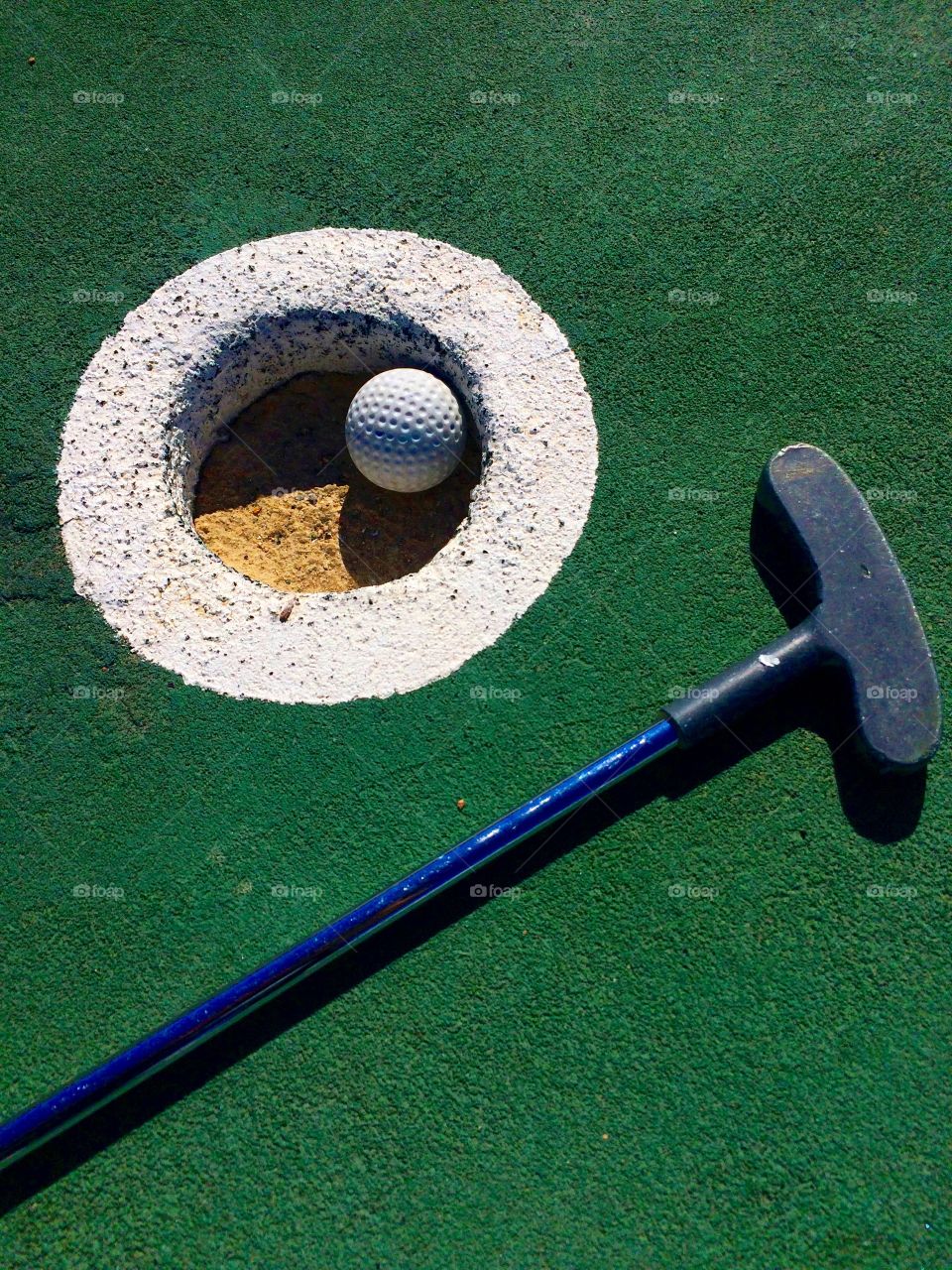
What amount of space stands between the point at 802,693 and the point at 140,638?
407 centimetres

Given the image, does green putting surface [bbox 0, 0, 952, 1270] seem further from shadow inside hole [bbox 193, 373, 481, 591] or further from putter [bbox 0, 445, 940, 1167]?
shadow inside hole [bbox 193, 373, 481, 591]

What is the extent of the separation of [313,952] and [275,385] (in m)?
4.05

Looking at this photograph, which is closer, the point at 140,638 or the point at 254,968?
the point at 254,968

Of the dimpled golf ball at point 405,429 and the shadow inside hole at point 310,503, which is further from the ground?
the dimpled golf ball at point 405,429

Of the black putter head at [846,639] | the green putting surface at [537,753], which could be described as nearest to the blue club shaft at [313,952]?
the green putting surface at [537,753]

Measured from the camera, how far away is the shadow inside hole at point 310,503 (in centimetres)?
645

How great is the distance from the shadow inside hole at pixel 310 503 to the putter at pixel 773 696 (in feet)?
6.73

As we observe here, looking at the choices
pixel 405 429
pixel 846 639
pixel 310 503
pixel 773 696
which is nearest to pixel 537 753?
pixel 773 696

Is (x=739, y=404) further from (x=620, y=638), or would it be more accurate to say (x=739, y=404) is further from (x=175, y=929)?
(x=175, y=929)

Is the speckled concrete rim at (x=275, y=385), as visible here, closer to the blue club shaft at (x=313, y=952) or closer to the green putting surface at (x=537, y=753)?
the green putting surface at (x=537, y=753)

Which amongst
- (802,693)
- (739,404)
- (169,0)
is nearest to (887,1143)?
(802,693)

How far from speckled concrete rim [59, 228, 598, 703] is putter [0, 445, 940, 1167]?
1.11 m

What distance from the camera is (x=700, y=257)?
6.64 meters

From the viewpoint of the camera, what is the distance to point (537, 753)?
5543mm
